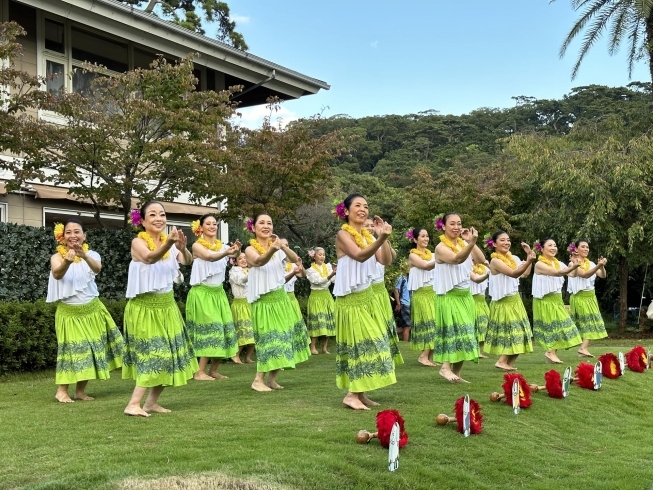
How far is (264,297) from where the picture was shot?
8.36 m

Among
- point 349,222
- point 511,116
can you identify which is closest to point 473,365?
point 349,222

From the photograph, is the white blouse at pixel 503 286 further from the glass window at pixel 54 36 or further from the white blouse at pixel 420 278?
the glass window at pixel 54 36

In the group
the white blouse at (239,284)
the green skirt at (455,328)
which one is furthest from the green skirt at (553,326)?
the white blouse at (239,284)

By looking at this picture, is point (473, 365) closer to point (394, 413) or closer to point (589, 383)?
point (589, 383)

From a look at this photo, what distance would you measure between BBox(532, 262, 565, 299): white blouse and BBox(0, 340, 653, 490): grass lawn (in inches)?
91.6

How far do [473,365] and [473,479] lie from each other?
5617mm

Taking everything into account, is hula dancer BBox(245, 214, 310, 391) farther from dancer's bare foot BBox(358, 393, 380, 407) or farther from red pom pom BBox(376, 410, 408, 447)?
red pom pom BBox(376, 410, 408, 447)

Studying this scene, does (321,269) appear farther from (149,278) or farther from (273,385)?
(149,278)

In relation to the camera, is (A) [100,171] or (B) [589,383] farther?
(A) [100,171]

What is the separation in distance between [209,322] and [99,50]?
8988 mm

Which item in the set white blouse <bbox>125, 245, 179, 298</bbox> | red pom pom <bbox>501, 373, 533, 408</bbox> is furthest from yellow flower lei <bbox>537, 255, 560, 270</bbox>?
white blouse <bbox>125, 245, 179, 298</bbox>

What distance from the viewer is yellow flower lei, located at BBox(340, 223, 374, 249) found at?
7008 mm

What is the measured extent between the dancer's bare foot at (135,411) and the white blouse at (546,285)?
21.6 feet

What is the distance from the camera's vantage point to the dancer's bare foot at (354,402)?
6.91 metres
